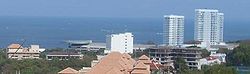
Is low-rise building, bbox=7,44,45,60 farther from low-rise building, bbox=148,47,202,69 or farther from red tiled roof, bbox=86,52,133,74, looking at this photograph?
red tiled roof, bbox=86,52,133,74

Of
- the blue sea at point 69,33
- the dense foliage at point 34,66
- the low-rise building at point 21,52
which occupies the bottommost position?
the dense foliage at point 34,66

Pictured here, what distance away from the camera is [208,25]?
5675cm

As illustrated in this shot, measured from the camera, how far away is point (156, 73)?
2203cm

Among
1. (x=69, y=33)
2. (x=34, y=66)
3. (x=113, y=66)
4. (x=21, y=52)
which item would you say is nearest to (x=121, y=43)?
(x=21, y=52)

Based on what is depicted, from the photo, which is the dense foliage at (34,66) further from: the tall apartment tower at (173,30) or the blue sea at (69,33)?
the tall apartment tower at (173,30)

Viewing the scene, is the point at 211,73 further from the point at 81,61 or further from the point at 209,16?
the point at 209,16

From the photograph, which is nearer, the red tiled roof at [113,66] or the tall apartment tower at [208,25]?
the red tiled roof at [113,66]

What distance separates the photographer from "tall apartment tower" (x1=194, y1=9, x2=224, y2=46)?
5584 centimetres

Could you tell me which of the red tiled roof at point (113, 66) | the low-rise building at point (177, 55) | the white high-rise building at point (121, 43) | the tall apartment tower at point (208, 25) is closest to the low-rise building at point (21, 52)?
the low-rise building at point (177, 55)

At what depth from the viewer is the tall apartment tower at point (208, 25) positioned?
5584 centimetres

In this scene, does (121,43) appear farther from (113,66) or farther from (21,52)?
(113,66)

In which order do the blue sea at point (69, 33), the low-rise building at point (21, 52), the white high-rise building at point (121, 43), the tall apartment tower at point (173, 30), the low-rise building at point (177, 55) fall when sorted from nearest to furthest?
the low-rise building at point (21, 52)
the low-rise building at point (177, 55)
the white high-rise building at point (121, 43)
the tall apartment tower at point (173, 30)
the blue sea at point (69, 33)

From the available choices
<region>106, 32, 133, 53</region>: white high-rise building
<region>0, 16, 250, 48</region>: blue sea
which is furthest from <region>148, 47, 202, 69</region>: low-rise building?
<region>0, 16, 250, 48</region>: blue sea

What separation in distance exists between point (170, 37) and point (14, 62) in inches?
1139
